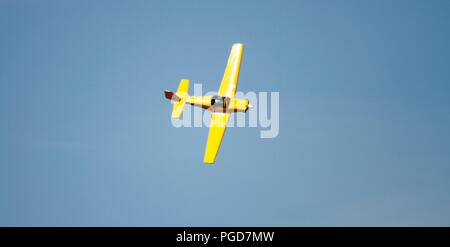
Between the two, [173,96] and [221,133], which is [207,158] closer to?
[221,133]

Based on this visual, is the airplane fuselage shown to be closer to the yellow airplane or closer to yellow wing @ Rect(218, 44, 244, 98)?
the yellow airplane

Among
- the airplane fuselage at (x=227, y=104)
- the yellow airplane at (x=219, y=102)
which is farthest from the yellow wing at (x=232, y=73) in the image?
the airplane fuselage at (x=227, y=104)

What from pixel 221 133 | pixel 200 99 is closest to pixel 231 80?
pixel 200 99

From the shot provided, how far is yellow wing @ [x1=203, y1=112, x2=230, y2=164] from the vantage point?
5034 cm

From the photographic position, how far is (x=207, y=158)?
50.1 meters

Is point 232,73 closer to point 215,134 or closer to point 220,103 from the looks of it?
point 220,103

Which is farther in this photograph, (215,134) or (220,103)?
(220,103)

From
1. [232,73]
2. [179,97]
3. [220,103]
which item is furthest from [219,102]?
[179,97]

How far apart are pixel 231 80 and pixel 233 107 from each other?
3867 millimetres

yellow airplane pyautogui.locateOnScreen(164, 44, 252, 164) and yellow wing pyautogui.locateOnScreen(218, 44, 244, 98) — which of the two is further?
yellow wing pyautogui.locateOnScreen(218, 44, 244, 98)

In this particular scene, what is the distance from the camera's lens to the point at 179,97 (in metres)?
58.2

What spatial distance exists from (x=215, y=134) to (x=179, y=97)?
7.92 meters

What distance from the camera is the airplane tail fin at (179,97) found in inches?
2263

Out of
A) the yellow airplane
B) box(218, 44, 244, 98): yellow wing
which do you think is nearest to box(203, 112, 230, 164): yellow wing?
the yellow airplane
